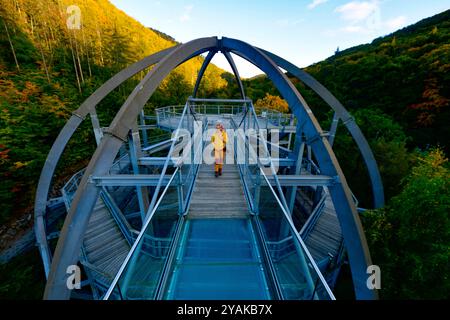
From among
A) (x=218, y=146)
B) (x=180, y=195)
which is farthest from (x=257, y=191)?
(x=218, y=146)

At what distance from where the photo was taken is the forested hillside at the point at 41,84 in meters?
10.9

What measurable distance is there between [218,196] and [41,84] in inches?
861

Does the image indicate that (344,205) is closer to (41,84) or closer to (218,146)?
(218,146)

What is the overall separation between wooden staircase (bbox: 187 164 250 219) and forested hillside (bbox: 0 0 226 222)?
1009 cm

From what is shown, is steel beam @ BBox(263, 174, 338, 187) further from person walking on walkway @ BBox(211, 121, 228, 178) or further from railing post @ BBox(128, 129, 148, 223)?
railing post @ BBox(128, 129, 148, 223)

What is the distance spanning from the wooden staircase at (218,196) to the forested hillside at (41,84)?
10.1 metres

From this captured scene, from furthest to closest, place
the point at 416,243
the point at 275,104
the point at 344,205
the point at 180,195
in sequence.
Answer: the point at 275,104 < the point at 416,243 < the point at 344,205 < the point at 180,195

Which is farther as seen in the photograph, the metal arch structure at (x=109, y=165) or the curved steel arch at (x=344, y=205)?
the curved steel arch at (x=344, y=205)

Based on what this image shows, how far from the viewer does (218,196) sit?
6.17 metres

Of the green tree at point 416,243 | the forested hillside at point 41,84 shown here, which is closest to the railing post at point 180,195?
the green tree at point 416,243

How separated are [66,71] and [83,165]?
1578 centimetres

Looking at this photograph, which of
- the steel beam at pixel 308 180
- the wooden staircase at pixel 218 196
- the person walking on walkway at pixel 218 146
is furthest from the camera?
the person walking on walkway at pixel 218 146

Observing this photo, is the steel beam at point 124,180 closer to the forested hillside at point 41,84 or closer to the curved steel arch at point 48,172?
the curved steel arch at point 48,172
